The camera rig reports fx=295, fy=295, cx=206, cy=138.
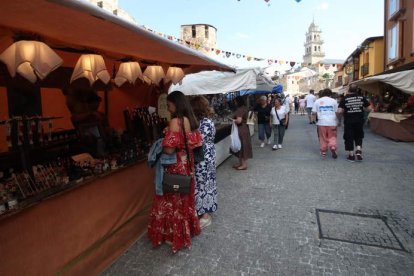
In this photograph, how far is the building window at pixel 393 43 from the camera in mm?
15836

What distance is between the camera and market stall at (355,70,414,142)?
8664 millimetres

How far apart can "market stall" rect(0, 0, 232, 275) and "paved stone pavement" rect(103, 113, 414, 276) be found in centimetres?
48

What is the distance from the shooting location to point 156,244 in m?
3.27

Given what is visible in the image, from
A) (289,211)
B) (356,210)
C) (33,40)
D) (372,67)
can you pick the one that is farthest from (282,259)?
(372,67)

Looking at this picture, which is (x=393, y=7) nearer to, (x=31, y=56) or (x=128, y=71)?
(x=128, y=71)

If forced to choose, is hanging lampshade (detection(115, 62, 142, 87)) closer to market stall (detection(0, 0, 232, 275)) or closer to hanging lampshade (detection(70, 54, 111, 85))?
market stall (detection(0, 0, 232, 275))

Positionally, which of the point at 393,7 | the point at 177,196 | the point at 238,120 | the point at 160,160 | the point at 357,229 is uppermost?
the point at 393,7

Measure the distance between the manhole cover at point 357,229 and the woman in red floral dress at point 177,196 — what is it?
160cm

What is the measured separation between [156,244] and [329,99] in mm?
5442

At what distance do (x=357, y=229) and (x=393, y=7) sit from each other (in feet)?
58.1

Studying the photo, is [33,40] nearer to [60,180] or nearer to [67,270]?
[60,180]

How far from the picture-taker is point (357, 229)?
11.7ft

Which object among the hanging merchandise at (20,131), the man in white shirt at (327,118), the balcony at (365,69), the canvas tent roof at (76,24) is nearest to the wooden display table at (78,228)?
the hanging merchandise at (20,131)

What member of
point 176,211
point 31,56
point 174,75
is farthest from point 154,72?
point 176,211
